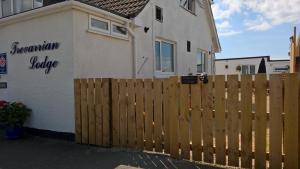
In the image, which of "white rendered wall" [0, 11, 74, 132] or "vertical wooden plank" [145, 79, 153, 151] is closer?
"vertical wooden plank" [145, 79, 153, 151]

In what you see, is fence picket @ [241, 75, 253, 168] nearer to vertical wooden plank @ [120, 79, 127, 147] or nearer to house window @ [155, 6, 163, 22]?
vertical wooden plank @ [120, 79, 127, 147]

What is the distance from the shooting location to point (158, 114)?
19.8ft

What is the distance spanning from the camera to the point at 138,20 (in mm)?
9938

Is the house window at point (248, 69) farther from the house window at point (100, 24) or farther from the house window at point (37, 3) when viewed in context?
the house window at point (100, 24)

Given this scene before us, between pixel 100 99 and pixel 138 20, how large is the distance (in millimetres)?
4089

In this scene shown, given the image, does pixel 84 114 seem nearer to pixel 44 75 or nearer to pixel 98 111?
pixel 98 111

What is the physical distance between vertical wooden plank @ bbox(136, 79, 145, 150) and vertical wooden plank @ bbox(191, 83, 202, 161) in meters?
1.18

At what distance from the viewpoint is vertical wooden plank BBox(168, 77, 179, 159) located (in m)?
5.73

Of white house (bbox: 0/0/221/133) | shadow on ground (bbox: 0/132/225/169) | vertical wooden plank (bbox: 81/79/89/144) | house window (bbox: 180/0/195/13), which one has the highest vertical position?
house window (bbox: 180/0/195/13)

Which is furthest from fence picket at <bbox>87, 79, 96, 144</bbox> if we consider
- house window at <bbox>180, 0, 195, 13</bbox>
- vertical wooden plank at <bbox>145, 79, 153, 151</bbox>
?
house window at <bbox>180, 0, 195, 13</bbox>

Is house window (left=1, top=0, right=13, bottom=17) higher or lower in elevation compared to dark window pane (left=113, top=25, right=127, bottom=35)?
higher

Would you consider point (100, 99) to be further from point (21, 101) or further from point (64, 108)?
point (21, 101)

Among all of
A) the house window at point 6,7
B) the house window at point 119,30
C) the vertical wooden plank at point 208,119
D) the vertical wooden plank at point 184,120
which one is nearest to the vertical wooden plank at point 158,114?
the vertical wooden plank at point 184,120

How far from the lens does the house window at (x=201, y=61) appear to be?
16328 millimetres
